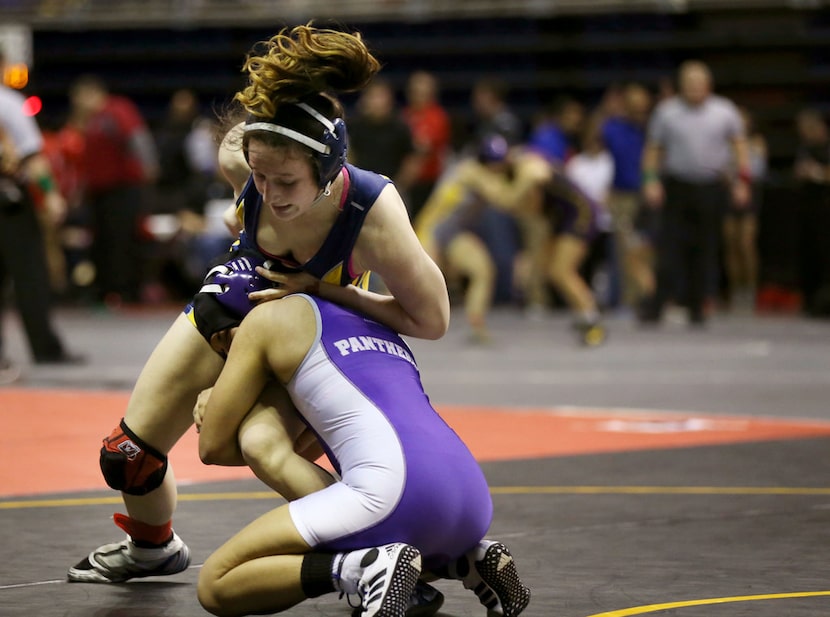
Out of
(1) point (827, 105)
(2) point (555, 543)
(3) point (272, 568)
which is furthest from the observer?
(1) point (827, 105)

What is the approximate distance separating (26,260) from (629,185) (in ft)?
22.4

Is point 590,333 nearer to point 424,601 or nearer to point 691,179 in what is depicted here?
point 691,179

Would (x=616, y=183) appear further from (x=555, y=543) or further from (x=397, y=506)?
(x=397, y=506)

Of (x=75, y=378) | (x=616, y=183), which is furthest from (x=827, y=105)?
(x=75, y=378)

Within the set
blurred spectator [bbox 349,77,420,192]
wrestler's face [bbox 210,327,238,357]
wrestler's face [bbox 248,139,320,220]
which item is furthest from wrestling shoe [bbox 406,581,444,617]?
blurred spectator [bbox 349,77,420,192]

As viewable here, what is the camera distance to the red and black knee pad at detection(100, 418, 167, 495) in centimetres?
390

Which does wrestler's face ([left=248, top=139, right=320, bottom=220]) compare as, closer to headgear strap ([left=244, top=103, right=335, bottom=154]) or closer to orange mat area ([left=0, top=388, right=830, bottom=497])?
headgear strap ([left=244, top=103, right=335, bottom=154])

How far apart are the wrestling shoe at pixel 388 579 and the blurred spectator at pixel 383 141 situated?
11258 mm

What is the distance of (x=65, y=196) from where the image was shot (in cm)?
1689

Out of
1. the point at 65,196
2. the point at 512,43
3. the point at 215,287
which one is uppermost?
the point at 215,287

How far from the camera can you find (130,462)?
12.8 feet

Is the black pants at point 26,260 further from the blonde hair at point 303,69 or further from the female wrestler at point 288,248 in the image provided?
the blonde hair at point 303,69

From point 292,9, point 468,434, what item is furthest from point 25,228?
point 292,9

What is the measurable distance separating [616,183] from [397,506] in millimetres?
11773
